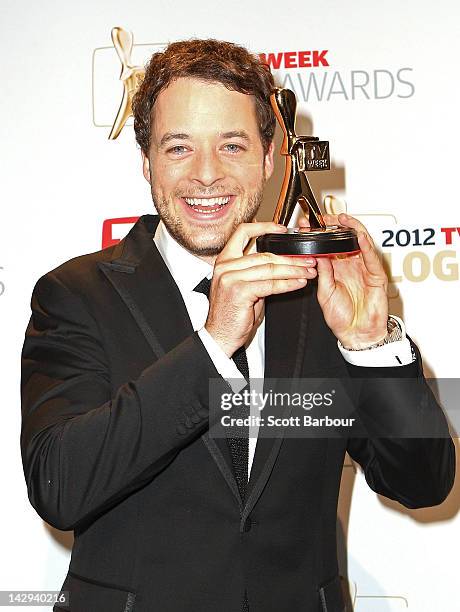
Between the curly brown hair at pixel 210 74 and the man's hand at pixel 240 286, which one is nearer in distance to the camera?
the man's hand at pixel 240 286

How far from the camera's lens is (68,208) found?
8.57ft

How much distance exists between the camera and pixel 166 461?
5.04 feet

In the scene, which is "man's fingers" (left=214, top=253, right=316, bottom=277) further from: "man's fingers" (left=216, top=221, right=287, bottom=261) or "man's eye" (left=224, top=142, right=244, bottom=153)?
"man's eye" (left=224, top=142, right=244, bottom=153)

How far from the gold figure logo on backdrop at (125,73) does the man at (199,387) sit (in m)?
0.70

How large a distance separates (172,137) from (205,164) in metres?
0.09

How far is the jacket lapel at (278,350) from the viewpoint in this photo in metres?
1.67

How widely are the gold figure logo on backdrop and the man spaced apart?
27.5 inches

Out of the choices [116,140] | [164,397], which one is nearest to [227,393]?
[164,397]

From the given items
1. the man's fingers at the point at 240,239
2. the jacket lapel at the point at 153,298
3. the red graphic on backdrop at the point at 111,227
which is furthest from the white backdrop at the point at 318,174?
the man's fingers at the point at 240,239

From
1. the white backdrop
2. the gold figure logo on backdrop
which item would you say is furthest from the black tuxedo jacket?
the gold figure logo on backdrop

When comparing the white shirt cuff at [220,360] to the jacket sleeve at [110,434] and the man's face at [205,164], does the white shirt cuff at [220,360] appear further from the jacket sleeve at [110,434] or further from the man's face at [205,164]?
the man's face at [205,164]

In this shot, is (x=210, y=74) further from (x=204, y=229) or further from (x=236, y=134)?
(x=204, y=229)

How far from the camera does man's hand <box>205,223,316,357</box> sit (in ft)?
4.70

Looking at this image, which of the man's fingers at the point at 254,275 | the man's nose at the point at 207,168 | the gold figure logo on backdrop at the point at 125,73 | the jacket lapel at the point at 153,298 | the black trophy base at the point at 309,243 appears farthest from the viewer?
the gold figure logo on backdrop at the point at 125,73
